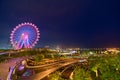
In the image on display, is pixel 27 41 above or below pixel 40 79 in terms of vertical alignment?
above

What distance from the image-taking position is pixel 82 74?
37.2m

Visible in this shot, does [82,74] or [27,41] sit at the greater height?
[27,41]

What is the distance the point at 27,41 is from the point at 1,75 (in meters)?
44.8

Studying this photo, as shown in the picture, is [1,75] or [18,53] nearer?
[1,75]

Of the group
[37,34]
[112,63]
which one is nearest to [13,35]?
[37,34]

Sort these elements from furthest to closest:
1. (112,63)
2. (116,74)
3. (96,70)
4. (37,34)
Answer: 1. (37,34)
2. (96,70)
3. (112,63)
4. (116,74)

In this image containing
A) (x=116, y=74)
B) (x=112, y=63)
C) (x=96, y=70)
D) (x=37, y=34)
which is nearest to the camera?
(x=116, y=74)

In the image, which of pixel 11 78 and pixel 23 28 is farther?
pixel 23 28

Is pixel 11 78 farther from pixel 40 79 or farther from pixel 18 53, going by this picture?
pixel 18 53

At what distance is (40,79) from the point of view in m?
43.5

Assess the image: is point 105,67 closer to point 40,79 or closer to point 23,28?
point 40,79

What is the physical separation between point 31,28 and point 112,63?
4598cm

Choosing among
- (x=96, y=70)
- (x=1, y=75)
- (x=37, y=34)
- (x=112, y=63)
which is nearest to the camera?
(x=1, y=75)

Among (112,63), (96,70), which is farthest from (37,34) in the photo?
(112,63)
